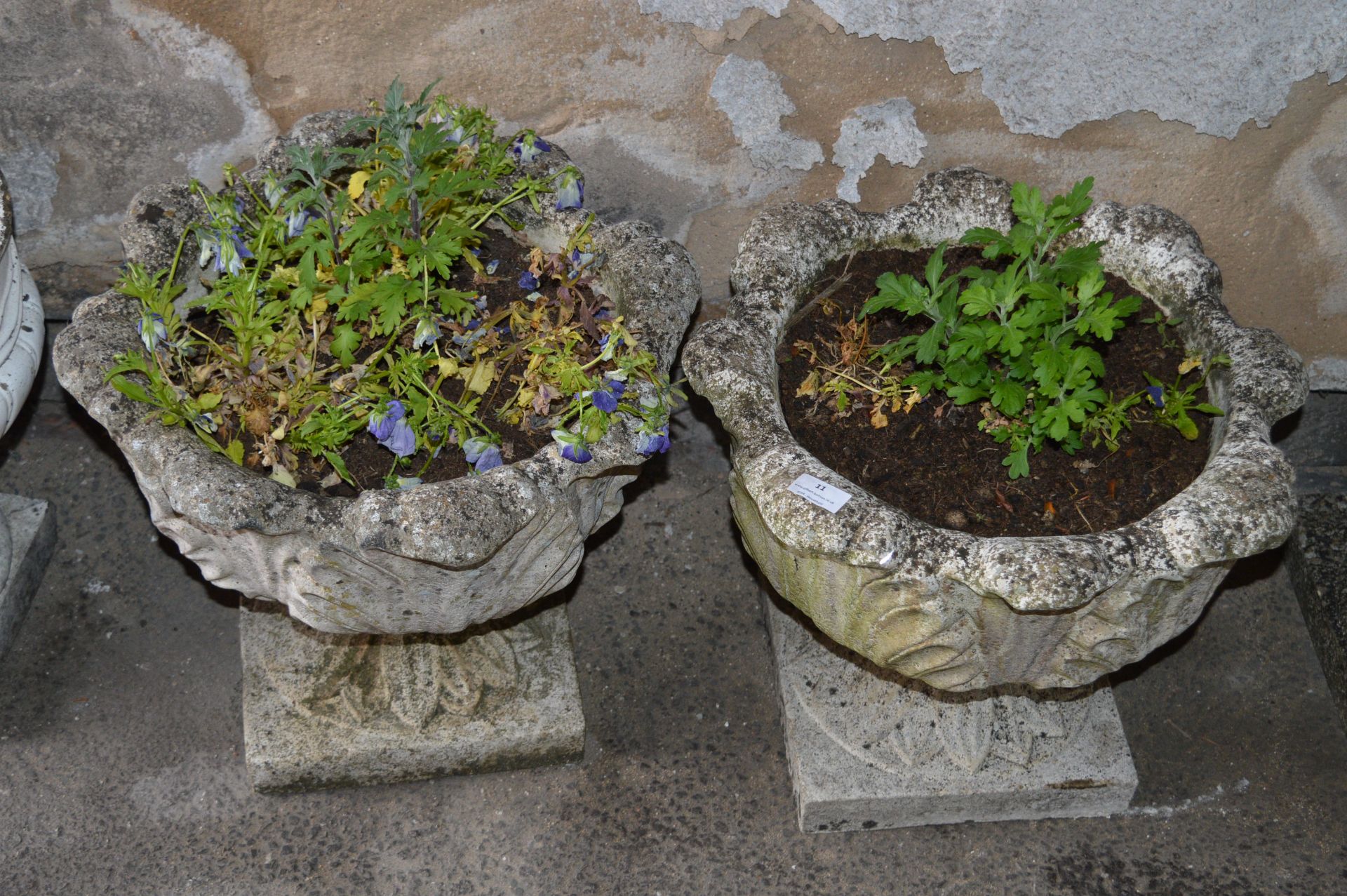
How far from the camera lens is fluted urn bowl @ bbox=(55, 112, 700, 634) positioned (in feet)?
6.73

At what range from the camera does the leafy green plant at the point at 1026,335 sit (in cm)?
231

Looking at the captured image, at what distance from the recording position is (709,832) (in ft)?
9.05

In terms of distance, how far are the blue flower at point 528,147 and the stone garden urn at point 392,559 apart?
18mm

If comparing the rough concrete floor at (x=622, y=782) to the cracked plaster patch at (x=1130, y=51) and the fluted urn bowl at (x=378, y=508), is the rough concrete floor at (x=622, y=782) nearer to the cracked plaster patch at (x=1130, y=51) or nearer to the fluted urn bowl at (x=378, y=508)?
the fluted urn bowl at (x=378, y=508)

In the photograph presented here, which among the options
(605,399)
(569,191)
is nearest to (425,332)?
(605,399)

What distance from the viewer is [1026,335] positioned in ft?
7.63

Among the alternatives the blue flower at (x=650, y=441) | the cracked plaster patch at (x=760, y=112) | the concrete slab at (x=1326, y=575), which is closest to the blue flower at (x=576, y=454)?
the blue flower at (x=650, y=441)

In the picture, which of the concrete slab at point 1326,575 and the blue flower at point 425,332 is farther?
the concrete slab at point 1326,575

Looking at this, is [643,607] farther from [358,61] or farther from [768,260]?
[358,61]

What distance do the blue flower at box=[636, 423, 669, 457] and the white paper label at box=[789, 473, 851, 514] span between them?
0.24 m

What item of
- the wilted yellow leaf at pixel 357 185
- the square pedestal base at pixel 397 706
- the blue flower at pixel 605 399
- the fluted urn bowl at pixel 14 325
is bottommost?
the square pedestal base at pixel 397 706

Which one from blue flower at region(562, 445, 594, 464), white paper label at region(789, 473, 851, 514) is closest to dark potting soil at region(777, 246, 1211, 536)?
white paper label at region(789, 473, 851, 514)

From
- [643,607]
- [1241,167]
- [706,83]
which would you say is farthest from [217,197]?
[1241,167]

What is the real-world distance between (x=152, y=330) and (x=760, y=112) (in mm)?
1365
